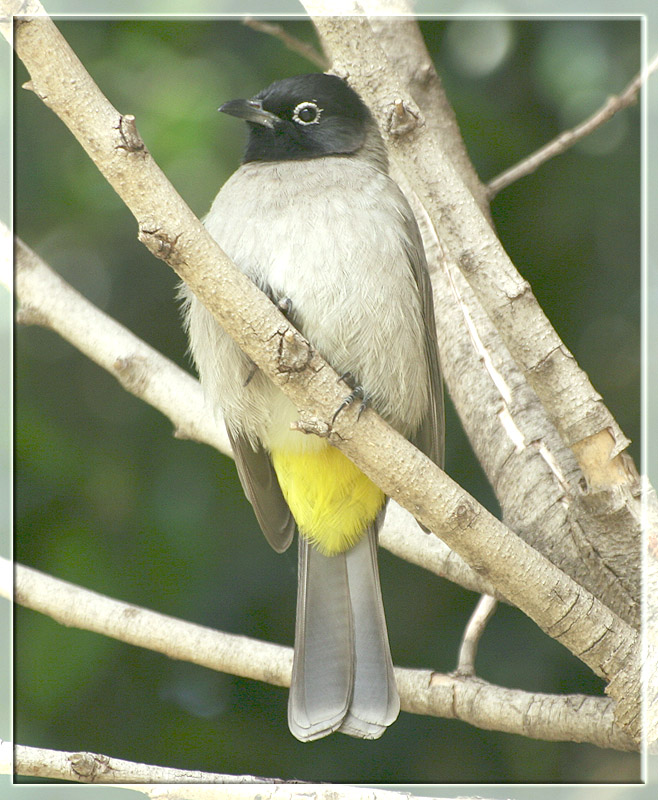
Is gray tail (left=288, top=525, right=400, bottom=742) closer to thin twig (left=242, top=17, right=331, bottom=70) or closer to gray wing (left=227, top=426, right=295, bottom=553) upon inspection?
gray wing (left=227, top=426, right=295, bottom=553)

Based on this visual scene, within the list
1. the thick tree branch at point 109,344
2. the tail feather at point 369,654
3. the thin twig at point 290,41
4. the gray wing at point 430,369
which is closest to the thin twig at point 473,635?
the tail feather at point 369,654

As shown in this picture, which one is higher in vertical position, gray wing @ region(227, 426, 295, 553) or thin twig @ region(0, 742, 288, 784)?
gray wing @ region(227, 426, 295, 553)

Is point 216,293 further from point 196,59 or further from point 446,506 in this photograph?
point 196,59

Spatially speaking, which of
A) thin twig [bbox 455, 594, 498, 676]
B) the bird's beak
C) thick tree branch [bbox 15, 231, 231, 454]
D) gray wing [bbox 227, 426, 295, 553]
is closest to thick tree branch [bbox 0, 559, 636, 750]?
thin twig [bbox 455, 594, 498, 676]

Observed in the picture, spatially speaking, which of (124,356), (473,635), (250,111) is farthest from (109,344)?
(473,635)

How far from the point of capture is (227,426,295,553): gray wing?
6.60 feet

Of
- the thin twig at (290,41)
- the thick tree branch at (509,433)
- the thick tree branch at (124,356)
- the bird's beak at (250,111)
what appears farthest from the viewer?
the thick tree branch at (124,356)

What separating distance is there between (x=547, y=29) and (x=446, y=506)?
3.37 feet

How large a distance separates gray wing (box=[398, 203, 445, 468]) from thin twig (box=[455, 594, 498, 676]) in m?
0.32

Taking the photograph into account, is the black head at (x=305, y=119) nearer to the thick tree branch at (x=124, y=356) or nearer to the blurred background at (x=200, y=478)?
the blurred background at (x=200, y=478)

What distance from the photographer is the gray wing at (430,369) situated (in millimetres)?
1931

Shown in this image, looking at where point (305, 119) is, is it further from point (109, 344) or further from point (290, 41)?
point (109, 344)

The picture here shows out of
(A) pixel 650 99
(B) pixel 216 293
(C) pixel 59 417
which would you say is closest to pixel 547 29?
(A) pixel 650 99

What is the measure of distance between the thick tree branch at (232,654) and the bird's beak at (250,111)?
3.40ft
